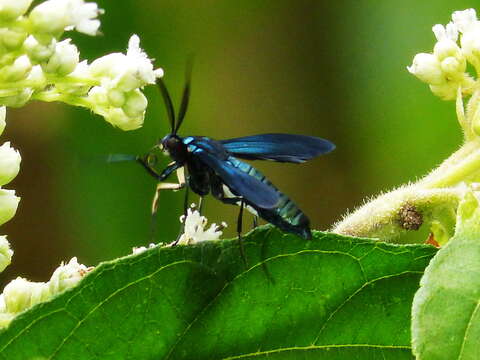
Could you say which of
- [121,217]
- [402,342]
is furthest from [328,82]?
[402,342]

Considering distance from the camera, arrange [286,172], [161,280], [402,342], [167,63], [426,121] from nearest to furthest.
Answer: [161,280] → [402,342] → [426,121] → [167,63] → [286,172]

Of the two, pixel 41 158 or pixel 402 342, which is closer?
pixel 402 342

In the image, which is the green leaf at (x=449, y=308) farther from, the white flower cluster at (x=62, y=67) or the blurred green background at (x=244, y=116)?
the blurred green background at (x=244, y=116)

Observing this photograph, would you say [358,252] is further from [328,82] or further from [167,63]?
[328,82]

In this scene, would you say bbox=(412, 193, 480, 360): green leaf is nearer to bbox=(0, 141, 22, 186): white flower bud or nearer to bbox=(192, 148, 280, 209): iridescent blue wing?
bbox=(192, 148, 280, 209): iridescent blue wing

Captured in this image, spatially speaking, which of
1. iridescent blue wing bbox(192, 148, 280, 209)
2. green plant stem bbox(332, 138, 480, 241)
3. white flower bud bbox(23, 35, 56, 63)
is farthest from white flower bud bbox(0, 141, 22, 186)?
green plant stem bbox(332, 138, 480, 241)

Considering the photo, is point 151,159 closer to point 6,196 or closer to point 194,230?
point 194,230

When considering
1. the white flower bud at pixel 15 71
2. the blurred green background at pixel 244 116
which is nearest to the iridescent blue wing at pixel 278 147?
the white flower bud at pixel 15 71
